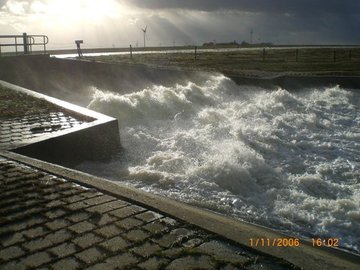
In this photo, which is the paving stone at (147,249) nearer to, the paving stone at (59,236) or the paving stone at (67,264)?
the paving stone at (67,264)

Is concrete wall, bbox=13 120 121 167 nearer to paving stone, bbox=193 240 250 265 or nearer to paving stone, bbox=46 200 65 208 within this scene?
paving stone, bbox=46 200 65 208

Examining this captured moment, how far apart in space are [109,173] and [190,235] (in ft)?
14.5

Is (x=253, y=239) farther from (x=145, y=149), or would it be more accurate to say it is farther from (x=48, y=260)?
(x=145, y=149)

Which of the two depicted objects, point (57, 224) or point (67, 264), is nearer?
point (67, 264)

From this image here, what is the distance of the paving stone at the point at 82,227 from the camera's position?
3.66 meters

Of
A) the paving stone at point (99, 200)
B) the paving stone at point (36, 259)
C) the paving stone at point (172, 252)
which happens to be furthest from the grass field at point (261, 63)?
the paving stone at point (36, 259)

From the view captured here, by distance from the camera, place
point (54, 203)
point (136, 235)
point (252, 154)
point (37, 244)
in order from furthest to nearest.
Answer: point (252, 154) < point (54, 203) < point (136, 235) < point (37, 244)

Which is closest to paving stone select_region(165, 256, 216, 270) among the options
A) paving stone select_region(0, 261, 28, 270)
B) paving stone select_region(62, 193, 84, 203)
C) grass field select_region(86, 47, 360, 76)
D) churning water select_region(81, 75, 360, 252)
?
paving stone select_region(0, 261, 28, 270)

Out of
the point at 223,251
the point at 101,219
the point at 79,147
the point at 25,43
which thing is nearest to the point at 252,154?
the point at 79,147

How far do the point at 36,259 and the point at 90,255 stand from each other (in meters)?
0.39

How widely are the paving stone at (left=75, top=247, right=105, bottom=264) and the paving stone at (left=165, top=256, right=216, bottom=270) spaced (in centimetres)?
53

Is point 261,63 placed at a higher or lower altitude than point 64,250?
higher

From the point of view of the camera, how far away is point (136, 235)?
3543 millimetres

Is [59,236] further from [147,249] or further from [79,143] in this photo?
[79,143]
